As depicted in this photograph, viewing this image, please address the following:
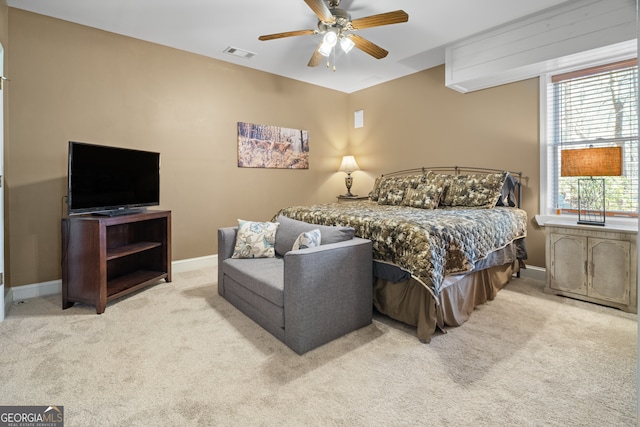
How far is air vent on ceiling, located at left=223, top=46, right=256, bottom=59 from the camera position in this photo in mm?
3849

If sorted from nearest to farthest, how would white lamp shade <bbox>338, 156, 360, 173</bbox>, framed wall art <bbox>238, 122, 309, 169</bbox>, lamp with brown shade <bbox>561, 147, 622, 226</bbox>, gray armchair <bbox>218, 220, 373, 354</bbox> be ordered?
gray armchair <bbox>218, 220, 373, 354</bbox>, lamp with brown shade <bbox>561, 147, 622, 226</bbox>, framed wall art <bbox>238, 122, 309, 169</bbox>, white lamp shade <bbox>338, 156, 360, 173</bbox>

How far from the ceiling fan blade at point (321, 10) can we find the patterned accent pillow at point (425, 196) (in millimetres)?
1983

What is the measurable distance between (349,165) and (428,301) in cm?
352

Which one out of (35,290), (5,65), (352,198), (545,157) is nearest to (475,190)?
(545,157)

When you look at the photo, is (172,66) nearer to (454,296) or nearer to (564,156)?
(454,296)

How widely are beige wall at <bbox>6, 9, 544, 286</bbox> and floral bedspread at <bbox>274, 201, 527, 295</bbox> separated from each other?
53.1 inches

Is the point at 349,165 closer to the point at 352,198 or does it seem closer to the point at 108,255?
the point at 352,198

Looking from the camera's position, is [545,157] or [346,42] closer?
[346,42]

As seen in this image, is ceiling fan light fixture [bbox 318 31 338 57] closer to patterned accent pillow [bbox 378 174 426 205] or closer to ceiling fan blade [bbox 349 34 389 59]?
ceiling fan blade [bbox 349 34 389 59]

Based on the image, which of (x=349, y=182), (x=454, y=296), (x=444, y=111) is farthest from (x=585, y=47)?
(x=349, y=182)

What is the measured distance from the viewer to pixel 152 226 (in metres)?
3.49

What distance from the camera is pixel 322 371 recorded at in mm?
1815

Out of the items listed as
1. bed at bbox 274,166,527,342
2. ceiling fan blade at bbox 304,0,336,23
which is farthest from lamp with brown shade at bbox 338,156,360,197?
ceiling fan blade at bbox 304,0,336,23

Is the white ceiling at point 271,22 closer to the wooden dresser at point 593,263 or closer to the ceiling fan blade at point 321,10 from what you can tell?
the ceiling fan blade at point 321,10
